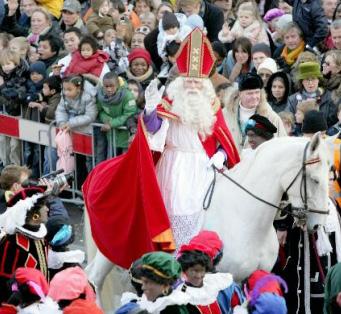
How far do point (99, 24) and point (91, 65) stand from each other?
1.89 metres

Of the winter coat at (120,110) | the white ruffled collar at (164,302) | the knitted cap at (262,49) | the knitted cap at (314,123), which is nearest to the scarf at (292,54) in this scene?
the knitted cap at (262,49)

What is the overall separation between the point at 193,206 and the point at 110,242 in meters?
0.90

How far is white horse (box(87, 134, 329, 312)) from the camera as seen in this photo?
12.5 meters

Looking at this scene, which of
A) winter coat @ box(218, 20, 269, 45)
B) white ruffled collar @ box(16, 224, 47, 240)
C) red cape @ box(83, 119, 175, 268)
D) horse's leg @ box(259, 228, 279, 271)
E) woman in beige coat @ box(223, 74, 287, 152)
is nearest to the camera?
white ruffled collar @ box(16, 224, 47, 240)

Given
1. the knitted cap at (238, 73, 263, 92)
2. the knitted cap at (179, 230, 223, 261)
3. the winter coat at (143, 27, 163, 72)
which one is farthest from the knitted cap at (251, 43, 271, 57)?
the knitted cap at (179, 230, 223, 261)

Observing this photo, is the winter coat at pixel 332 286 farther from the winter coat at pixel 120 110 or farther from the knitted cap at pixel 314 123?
the winter coat at pixel 120 110

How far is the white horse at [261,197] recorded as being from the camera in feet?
41.0

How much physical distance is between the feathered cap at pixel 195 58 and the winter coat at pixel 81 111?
4.06 meters

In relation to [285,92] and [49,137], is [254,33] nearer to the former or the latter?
[285,92]

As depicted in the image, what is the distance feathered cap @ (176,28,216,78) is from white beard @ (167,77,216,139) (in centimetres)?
12

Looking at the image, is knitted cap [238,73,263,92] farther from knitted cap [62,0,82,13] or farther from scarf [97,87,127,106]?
knitted cap [62,0,82,13]

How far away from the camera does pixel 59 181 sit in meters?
12.8

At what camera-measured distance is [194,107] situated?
13.4 m

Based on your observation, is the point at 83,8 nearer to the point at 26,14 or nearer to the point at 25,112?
the point at 26,14
